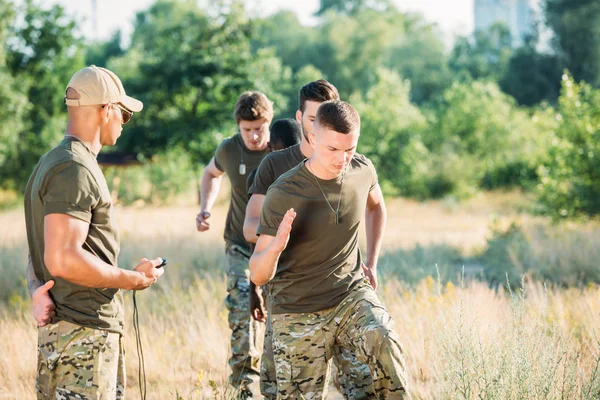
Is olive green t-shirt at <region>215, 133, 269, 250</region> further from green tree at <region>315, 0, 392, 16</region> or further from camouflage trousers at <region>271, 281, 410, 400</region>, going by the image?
green tree at <region>315, 0, 392, 16</region>

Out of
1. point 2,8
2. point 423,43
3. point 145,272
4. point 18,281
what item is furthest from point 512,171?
point 423,43

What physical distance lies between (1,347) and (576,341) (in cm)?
Answer: 486

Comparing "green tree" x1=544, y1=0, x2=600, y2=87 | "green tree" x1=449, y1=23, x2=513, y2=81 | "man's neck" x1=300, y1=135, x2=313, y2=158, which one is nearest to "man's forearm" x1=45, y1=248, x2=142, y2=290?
"man's neck" x1=300, y1=135, x2=313, y2=158

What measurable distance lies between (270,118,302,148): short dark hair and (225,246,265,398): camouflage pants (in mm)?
1102

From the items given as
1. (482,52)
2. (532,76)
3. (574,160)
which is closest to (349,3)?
(482,52)

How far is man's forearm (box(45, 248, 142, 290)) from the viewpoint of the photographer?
3.14m

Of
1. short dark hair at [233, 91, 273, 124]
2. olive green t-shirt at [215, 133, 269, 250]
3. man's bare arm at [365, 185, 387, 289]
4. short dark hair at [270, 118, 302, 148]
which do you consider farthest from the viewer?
olive green t-shirt at [215, 133, 269, 250]

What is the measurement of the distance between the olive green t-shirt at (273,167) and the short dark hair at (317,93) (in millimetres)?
306

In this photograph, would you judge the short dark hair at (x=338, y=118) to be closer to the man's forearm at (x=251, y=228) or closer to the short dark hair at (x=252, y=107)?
the man's forearm at (x=251, y=228)

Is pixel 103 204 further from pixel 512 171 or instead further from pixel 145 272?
pixel 512 171

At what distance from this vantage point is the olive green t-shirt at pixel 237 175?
19.3 ft

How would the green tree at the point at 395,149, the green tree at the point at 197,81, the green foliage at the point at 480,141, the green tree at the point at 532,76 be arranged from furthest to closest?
the green tree at the point at 532,76 < the green foliage at the point at 480,141 < the green tree at the point at 395,149 < the green tree at the point at 197,81

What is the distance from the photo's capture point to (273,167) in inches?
184

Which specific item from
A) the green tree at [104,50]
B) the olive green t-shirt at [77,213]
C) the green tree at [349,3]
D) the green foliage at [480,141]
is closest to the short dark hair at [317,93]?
the olive green t-shirt at [77,213]
